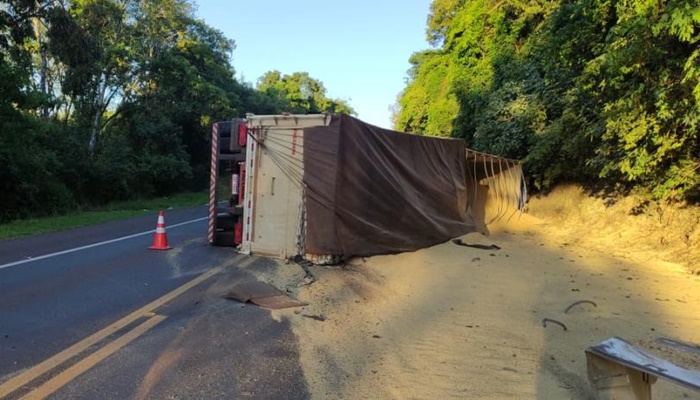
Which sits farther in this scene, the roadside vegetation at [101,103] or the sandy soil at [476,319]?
the roadside vegetation at [101,103]

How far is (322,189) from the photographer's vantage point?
30.7 ft

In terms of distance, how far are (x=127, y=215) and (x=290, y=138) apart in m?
12.9

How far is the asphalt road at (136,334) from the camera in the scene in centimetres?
410

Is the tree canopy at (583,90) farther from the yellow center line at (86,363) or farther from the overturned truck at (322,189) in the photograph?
the yellow center line at (86,363)

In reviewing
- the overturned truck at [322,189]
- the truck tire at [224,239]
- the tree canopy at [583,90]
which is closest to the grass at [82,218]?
the truck tire at [224,239]

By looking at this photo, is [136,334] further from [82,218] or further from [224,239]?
[82,218]

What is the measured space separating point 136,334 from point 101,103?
2690 cm

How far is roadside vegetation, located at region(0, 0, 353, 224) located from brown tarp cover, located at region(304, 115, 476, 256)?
12363 mm

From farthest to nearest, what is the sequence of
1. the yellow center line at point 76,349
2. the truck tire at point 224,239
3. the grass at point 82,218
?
the grass at point 82,218 → the truck tire at point 224,239 → the yellow center line at point 76,349

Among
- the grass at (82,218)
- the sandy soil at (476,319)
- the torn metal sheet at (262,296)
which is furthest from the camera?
the grass at (82,218)

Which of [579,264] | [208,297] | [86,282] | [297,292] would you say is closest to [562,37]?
[579,264]

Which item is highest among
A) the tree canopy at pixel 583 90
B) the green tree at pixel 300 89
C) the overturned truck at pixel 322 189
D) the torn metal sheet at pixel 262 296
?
the green tree at pixel 300 89

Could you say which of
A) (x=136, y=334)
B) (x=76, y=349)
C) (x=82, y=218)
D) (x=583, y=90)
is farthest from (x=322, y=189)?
(x=82, y=218)

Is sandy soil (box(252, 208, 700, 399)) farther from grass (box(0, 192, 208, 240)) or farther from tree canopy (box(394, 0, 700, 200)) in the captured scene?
grass (box(0, 192, 208, 240))
